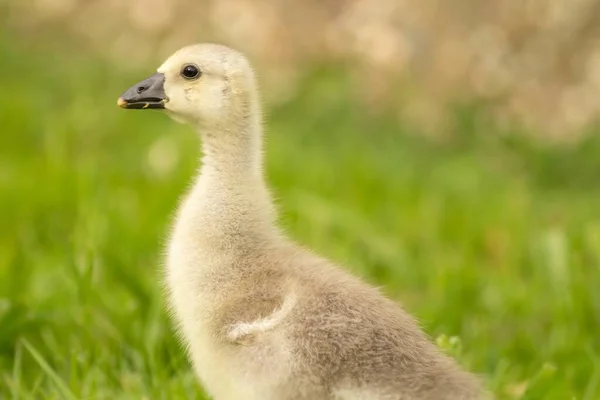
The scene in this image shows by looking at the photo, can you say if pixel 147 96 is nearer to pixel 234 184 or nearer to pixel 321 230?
pixel 234 184

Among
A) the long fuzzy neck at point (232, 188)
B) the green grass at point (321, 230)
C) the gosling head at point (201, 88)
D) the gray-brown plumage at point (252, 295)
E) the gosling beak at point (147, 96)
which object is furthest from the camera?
the green grass at point (321, 230)

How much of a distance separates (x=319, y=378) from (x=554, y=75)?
5918 mm

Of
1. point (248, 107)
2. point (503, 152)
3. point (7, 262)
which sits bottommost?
point (503, 152)

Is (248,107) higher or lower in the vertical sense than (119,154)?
higher

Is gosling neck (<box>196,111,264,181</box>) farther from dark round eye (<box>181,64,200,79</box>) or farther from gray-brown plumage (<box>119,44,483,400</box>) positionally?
dark round eye (<box>181,64,200,79</box>)

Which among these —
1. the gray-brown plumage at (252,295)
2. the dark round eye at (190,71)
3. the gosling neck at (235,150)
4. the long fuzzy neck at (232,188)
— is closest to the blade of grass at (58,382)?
the gray-brown plumage at (252,295)

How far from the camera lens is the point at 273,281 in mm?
2969

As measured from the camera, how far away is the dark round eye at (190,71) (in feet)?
11.1

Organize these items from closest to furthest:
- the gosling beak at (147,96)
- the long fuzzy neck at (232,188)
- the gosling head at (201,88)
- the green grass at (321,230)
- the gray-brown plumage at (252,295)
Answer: the gray-brown plumage at (252,295)
the long fuzzy neck at (232,188)
the gosling head at (201,88)
the gosling beak at (147,96)
the green grass at (321,230)

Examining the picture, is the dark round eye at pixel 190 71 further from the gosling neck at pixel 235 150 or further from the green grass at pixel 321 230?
the green grass at pixel 321 230

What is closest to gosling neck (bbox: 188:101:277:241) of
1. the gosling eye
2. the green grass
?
the gosling eye

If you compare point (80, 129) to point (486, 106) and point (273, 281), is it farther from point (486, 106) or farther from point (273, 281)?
point (273, 281)

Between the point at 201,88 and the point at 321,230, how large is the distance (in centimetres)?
257

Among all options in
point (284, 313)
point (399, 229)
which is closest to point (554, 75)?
point (399, 229)
